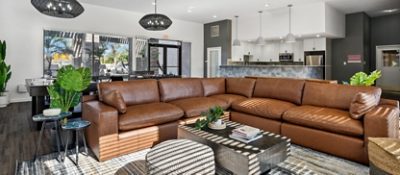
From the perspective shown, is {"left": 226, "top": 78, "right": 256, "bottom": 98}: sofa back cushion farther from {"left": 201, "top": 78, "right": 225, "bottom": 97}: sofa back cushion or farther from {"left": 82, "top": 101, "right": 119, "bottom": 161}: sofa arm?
{"left": 82, "top": 101, "right": 119, "bottom": 161}: sofa arm

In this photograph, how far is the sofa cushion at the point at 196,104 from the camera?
3.51 metres

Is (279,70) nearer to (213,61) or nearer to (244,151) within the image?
(213,61)

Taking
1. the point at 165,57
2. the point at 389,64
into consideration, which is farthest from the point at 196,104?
the point at 389,64

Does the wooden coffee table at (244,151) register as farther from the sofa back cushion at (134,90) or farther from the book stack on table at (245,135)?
the sofa back cushion at (134,90)

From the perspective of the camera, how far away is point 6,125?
4.12 metres

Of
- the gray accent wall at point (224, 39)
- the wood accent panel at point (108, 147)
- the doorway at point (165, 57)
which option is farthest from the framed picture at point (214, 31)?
the wood accent panel at point (108, 147)

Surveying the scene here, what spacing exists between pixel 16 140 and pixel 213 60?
7.77 metres

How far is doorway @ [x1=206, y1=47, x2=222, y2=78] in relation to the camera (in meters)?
9.82

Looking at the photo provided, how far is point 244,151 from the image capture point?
2055 mm

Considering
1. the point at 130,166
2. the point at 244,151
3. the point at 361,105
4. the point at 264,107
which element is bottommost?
the point at 130,166

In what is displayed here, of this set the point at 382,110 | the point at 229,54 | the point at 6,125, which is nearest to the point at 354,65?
the point at 229,54

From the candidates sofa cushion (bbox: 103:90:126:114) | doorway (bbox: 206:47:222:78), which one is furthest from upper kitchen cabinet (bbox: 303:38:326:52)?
sofa cushion (bbox: 103:90:126:114)

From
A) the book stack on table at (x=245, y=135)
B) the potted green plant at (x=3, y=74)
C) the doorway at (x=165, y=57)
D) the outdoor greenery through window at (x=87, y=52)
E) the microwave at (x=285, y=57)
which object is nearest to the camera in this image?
the book stack on table at (x=245, y=135)

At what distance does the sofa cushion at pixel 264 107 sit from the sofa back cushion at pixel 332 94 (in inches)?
11.9
